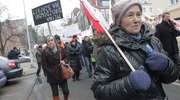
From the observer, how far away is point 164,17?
5582 mm

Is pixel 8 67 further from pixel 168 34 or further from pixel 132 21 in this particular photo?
pixel 132 21

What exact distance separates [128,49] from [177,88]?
15.6 ft

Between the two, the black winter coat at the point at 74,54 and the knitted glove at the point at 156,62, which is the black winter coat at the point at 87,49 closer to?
the black winter coat at the point at 74,54

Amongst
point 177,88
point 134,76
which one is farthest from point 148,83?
point 177,88

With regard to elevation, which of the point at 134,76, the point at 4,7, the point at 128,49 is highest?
the point at 4,7

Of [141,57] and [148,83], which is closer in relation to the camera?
[148,83]

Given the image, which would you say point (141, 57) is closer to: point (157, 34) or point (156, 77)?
point (156, 77)

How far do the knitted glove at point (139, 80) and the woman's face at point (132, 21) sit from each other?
1.18ft

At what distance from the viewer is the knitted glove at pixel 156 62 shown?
5.73 feet

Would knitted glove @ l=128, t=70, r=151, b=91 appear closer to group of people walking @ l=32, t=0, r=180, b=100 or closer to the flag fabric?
group of people walking @ l=32, t=0, r=180, b=100

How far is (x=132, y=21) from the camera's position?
6.19 feet

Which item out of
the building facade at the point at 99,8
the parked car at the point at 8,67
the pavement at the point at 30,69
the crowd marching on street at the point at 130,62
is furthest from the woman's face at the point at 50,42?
the pavement at the point at 30,69

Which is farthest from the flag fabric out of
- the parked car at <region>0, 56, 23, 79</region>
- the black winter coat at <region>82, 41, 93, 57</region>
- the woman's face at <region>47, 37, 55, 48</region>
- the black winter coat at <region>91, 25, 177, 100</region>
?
the parked car at <region>0, 56, 23, 79</region>

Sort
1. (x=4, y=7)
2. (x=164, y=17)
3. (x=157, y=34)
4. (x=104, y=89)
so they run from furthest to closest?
(x=4, y=7) < (x=157, y=34) < (x=164, y=17) < (x=104, y=89)
